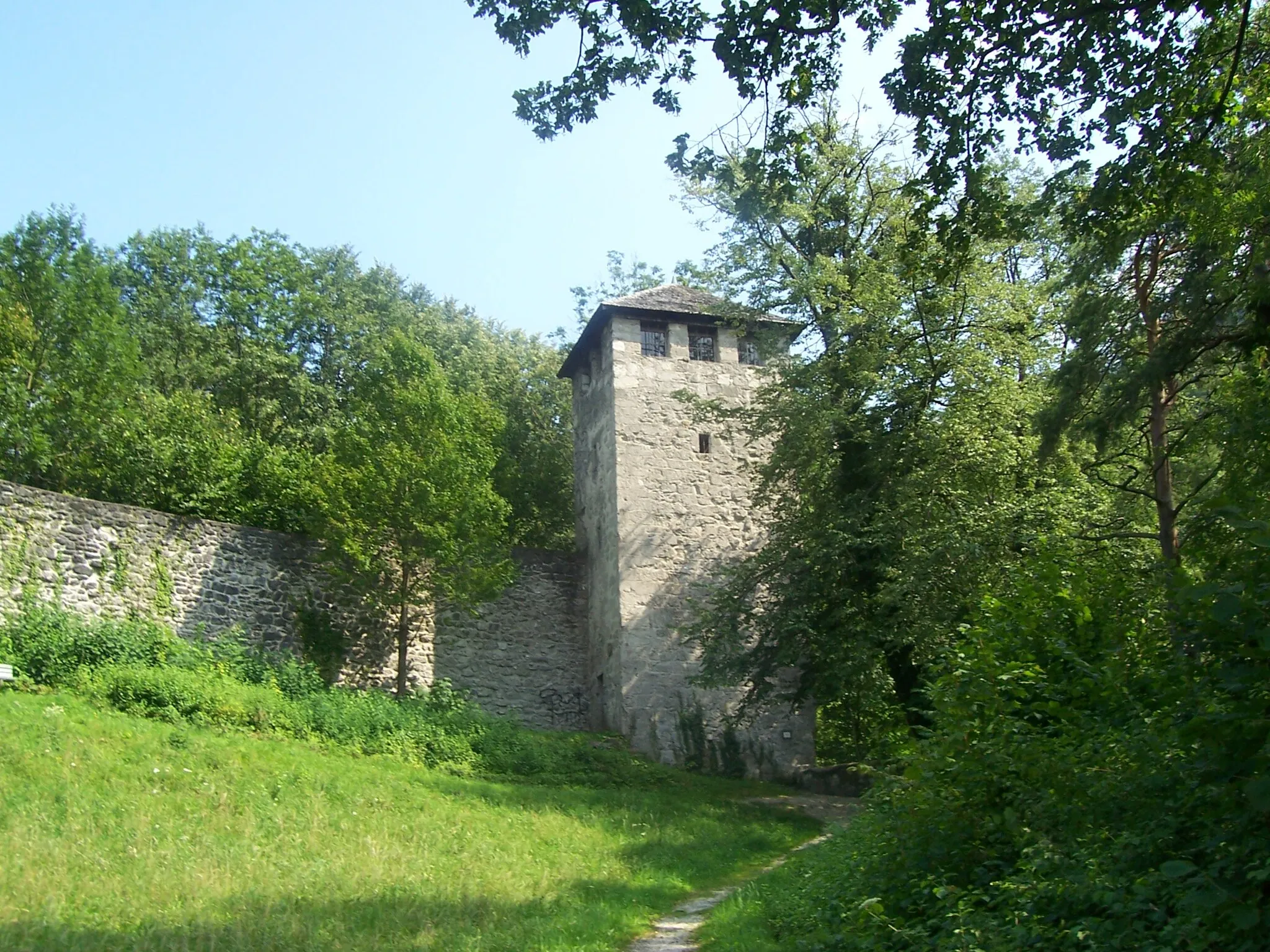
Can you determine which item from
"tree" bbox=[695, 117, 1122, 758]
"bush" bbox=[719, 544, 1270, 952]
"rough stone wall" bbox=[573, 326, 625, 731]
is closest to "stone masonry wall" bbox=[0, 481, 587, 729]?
"rough stone wall" bbox=[573, 326, 625, 731]

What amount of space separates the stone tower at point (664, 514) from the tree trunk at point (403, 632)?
3446 millimetres

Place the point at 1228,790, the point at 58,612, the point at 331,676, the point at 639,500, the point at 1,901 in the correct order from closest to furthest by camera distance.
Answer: the point at 1228,790, the point at 1,901, the point at 58,612, the point at 331,676, the point at 639,500

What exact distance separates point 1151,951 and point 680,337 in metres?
16.4

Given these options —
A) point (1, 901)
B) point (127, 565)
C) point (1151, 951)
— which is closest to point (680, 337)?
point (127, 565)

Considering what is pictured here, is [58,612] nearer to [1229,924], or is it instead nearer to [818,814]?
[818,814]

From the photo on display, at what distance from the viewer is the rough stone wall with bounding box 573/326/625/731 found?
18.1 m

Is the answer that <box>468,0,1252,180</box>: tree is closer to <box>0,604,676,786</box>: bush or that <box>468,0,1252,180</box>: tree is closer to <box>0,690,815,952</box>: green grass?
<box>0,690,815,952</box>: green grass

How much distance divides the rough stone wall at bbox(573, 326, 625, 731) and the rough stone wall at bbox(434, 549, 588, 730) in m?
0.30

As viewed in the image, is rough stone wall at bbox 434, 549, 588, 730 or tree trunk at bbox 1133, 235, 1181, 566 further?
rough stone wall at bbox 434, 549, 588, 730

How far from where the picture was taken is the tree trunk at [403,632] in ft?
54.2

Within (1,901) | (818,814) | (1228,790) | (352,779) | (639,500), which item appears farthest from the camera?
(639,500)

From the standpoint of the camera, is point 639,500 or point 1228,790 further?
point 639,500

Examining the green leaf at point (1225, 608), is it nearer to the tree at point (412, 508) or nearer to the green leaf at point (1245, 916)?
the green leaf at point (1245, 916)

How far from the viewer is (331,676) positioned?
655 inches
